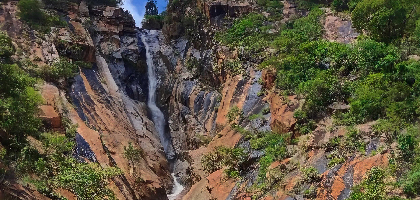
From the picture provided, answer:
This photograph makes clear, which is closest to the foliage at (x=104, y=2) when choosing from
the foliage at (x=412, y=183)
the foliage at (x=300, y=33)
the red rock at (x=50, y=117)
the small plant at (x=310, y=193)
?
the foliage at (x=300, y=33)

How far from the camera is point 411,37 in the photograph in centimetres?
1791

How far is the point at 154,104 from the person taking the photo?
40.2 meters

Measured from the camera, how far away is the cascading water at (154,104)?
3232 centimetres

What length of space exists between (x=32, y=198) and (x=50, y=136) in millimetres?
4932

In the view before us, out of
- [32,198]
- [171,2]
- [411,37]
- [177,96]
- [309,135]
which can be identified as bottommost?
[177,96]

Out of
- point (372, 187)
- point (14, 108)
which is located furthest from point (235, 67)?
point (372, 187)

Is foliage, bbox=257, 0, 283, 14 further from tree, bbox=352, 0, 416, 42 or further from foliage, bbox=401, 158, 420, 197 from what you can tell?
foliage, bbox=401, 158, 420, 197

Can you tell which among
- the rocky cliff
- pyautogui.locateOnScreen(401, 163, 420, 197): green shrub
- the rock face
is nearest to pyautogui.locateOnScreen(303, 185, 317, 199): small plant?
the rocky cliff

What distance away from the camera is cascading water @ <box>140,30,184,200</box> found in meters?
32.3

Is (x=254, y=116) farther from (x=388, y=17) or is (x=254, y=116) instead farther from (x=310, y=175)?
(x=388, y=17)

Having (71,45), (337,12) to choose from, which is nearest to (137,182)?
(71,45)

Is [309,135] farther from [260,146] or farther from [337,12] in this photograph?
[337,12]

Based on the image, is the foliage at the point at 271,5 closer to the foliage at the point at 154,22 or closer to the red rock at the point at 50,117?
the foliage at the point at 154,22

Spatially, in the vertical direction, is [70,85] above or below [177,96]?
above
